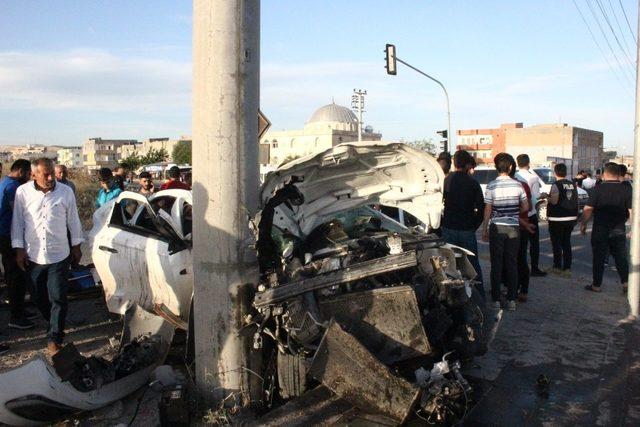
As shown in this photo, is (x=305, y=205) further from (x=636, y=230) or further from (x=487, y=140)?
(x=487, y=140)

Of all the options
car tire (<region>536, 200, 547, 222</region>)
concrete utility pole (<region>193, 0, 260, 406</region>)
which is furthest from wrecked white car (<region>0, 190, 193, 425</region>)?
car tire (<region>536, 200, 547, 222</region>)

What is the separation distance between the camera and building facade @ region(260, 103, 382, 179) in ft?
306

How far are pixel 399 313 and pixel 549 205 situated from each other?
6.28 m

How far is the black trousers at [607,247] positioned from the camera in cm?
788

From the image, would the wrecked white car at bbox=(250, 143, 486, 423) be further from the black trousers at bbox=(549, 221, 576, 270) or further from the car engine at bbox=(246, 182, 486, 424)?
the black trousers at bbox=(549, 221, 576, 270)

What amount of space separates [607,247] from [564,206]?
1.38 m

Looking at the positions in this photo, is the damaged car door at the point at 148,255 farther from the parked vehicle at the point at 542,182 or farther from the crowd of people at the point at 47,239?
the parked vehicle at the point at 542,182

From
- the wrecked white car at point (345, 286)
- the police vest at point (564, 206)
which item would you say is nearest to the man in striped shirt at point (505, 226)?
the wrecked white car at point (345, 286)

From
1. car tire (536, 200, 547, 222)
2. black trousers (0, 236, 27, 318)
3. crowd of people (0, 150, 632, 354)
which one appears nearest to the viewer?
→ crowd of people (0, 150, 632, 354)

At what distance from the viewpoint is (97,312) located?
24.3 feet

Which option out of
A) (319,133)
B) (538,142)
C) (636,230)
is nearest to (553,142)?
(538,142)

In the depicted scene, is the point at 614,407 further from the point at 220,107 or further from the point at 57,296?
the point at 57,296

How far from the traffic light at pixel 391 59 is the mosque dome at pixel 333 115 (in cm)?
7735

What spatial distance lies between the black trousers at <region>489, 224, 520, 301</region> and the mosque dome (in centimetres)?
9113
